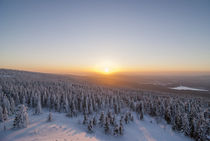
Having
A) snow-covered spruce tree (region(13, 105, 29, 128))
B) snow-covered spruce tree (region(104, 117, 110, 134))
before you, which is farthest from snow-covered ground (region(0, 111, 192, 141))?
snow-covered spruce tree (region(104, 117, 110, 134))

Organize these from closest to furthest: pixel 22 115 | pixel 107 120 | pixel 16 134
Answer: pixel 16 134 → pixel 22 115 → pixel 107 120

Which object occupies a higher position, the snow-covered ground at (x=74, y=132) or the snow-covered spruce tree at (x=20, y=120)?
the snow-covered spruce tree at (x=20, y=120)

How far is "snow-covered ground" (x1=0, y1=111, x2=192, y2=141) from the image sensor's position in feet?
93.7

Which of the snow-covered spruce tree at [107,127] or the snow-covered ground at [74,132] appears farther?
the snow-covered spruce tree at [107,127]

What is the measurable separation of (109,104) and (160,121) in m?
32.5

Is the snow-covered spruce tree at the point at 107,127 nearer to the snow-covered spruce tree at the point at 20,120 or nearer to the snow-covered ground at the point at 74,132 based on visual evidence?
the snow-covered ground at the point at 74,132

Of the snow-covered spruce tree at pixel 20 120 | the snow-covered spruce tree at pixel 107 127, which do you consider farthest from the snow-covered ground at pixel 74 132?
the snow-covered spruce tree at pixel 107 127

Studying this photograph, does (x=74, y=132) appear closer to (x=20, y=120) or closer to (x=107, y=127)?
(x=107, y=127)

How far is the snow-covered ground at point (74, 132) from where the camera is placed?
2855 cm

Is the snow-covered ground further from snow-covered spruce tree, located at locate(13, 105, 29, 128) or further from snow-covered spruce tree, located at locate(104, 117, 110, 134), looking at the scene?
snow-covered spruce tree, located at locate(104, 117, 110, 134)

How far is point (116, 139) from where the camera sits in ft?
135

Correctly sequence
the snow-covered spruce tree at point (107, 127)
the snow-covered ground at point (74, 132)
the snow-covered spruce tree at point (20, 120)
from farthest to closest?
the snow-covered spruce tree at point (107, 127) → the snow-covered spruce tree at point (20, 120) → the snow-covered ground at point (74, 132)

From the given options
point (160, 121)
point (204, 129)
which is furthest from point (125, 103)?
point (204, 129)

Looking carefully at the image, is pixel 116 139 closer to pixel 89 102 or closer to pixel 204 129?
pixel 89 102
